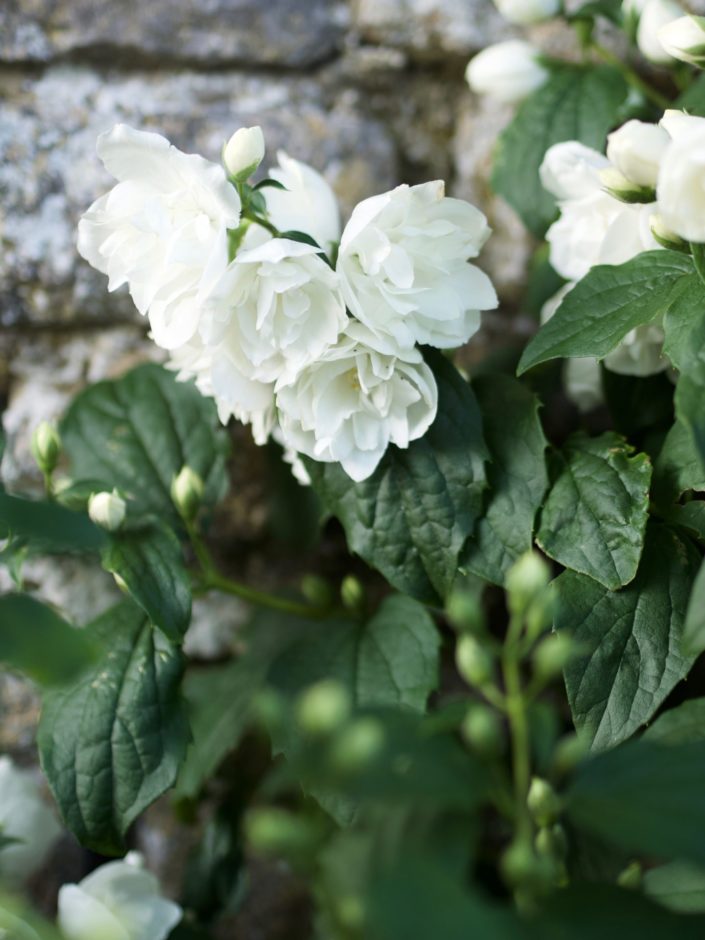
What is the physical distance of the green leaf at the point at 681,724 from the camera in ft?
2.66

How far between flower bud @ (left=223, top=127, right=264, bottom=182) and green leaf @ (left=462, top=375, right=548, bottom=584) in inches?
12.4

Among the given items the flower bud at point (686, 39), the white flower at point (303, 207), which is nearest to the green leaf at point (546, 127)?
the flower bud at point (686, 39)

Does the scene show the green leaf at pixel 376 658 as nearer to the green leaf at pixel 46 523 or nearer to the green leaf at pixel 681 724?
the green leaf at pixel 681 724

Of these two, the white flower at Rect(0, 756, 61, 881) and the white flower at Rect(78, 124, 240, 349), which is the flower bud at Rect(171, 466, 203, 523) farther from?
the white flower at Rect(0, 756, 61, 881)

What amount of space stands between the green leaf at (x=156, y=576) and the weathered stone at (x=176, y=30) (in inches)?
22.4

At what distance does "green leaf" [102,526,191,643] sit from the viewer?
812 millimetres

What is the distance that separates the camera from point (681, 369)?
2.19 ft

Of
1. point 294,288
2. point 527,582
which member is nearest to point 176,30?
point 294,288

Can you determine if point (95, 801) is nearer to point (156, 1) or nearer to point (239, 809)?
point (239, 809)

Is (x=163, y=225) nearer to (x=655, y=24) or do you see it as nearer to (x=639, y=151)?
(x=639, y=151)

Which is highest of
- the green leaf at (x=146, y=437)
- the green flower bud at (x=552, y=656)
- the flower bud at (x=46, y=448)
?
the green flower bud at (x=552, y=656)

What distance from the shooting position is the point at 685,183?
68 cm

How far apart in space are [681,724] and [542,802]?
311mm

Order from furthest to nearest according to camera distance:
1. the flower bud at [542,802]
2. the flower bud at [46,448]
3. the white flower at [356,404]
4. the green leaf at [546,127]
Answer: the green leaf at [546,127], the flower bud at [46,448], the white flower at [356,404], the flower bud at [542,802]
